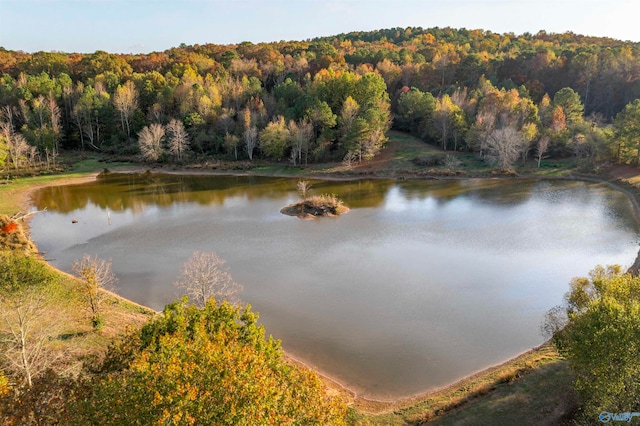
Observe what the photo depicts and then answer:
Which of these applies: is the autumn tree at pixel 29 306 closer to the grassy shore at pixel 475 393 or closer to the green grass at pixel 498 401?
the grassy shore at pixel 475 393

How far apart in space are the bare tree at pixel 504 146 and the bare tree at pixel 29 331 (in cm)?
5078

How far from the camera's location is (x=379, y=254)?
31359 mm

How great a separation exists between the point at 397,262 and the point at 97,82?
66012 millimetres

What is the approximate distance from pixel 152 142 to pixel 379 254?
42.2 meters

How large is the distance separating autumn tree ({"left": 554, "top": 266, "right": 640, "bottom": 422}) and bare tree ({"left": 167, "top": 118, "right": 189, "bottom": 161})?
55923mm

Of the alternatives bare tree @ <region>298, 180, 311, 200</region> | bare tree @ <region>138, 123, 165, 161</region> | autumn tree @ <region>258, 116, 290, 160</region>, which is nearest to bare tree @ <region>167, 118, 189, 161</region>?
bare tree @ <region>138, 123, 165, 161</region>

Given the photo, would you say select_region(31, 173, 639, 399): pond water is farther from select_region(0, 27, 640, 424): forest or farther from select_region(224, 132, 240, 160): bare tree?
select_region(224, 132, 240, 160): bare tree

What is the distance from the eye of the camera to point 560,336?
1611cm

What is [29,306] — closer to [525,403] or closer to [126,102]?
[525,403]

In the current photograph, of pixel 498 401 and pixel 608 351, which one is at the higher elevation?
pixel 608 351

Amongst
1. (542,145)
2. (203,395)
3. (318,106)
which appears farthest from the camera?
(318,106)

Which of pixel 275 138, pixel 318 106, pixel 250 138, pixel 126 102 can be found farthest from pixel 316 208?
pixel 126 102

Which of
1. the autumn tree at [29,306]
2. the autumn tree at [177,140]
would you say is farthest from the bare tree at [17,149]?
the autumn tree at [29,306]

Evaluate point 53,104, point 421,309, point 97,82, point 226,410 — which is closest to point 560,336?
point 421,309
